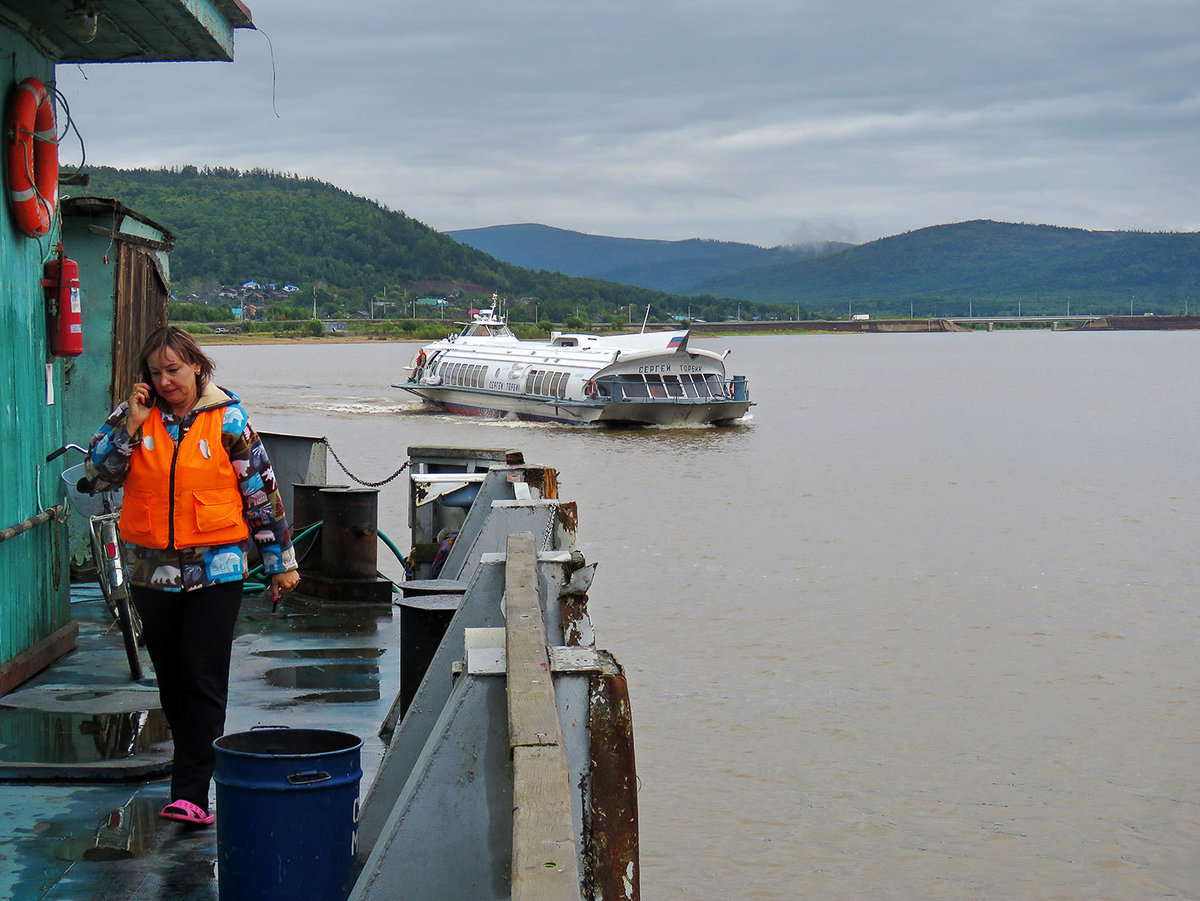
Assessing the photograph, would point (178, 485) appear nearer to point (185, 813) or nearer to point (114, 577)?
point (185, 813)

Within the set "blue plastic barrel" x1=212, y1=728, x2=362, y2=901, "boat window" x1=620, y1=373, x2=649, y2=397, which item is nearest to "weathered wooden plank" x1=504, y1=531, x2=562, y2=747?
"blue plastic barrel" x1=212, y1=728, x2=362, y2=901

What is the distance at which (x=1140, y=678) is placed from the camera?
12.8 m

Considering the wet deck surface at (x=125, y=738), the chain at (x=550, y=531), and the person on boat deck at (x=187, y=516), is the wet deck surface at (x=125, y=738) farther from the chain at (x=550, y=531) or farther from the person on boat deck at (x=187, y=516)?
the chain at (x=550, y=531)

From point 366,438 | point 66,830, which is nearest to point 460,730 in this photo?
point 66,830

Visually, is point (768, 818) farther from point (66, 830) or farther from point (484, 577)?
point (66, 830)

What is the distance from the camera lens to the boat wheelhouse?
4309 cm

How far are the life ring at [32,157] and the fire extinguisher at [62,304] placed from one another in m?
0.28

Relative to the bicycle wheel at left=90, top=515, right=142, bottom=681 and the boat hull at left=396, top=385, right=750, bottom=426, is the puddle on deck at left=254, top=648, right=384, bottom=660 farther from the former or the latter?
the boat hull at left=396, top=385, right=750, bottom=426

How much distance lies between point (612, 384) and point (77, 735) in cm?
3704

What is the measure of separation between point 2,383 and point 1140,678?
10627 mm

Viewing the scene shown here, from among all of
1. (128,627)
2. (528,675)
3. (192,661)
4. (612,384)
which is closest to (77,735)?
(128,627)

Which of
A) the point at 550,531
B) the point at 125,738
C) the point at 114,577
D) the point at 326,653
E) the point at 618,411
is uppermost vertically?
the point at 550,531

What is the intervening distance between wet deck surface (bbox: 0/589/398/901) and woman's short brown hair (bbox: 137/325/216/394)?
5.34ft

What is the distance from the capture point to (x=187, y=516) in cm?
487
